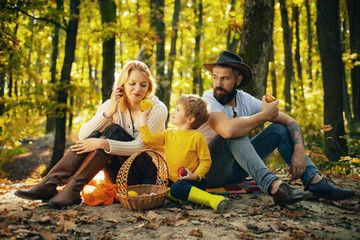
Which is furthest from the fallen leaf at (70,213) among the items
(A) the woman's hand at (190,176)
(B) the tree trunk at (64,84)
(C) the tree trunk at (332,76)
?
(B) the tree trunk at (64,84)

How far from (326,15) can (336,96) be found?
180cm

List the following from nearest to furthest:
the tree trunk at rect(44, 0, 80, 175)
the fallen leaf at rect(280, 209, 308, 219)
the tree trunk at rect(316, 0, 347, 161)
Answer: the fallen leaf at rect(280, 209, 308, 219), the tree trunk at rect(316, 0, 347, 161), the tree trunk at rect(44, 0, 80, 175)

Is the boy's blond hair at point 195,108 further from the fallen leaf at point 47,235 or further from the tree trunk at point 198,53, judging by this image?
the tree trunk at point 198,53

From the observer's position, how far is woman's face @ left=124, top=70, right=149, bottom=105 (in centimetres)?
397

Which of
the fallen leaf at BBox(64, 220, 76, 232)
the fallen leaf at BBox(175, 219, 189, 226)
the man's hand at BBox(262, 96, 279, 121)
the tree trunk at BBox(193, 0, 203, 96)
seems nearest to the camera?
the fallen leaf at BBox(64, 220, 76, 232)

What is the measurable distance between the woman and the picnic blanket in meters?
0.12

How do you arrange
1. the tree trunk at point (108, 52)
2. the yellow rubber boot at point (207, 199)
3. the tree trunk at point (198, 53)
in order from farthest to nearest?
1. the tree trunk at point (198, 53)
2. the tree trunk at point (108, 52)
3. the yellow rubber boot at point (207, 199)

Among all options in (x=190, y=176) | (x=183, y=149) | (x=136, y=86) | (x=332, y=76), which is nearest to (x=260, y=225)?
(x=190, y=176)

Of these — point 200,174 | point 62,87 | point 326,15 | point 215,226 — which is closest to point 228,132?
point 200,174

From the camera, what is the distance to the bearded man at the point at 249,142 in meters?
3.43

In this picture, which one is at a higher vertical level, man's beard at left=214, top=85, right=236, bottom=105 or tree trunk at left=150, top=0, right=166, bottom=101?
tree trunk at left=150, top=0, right=166, bottom=101

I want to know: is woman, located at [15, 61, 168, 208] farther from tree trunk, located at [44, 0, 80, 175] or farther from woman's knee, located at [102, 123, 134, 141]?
tree trunk, located at [44, 0, 80, 175]

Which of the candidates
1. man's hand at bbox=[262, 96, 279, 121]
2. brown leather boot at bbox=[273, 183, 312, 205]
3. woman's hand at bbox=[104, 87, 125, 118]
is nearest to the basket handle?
woman's hand at bbox=[104, 87, 125, 118]

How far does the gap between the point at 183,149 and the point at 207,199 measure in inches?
24.5
